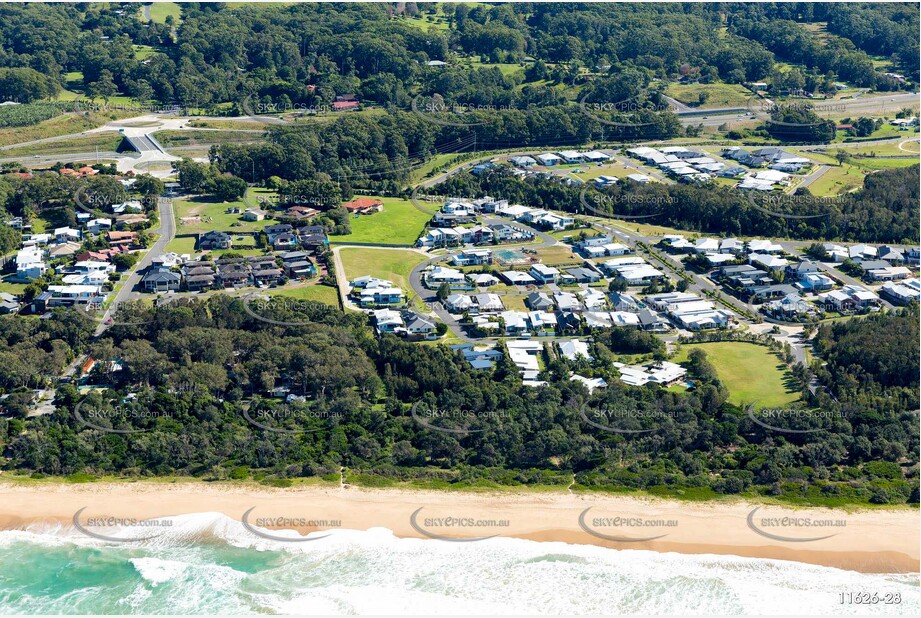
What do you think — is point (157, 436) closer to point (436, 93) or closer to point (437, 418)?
point (437, 418)

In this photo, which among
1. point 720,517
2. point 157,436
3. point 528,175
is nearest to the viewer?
point 720,517

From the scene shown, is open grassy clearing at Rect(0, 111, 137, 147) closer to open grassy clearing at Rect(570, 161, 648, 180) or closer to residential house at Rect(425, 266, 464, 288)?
open grassy clearing at Rect(570, 161, 648, 180)

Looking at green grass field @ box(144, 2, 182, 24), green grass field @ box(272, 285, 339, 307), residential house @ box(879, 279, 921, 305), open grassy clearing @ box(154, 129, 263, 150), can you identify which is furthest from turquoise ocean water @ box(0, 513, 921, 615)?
green grass field @ box(144, 2, 182, 24)

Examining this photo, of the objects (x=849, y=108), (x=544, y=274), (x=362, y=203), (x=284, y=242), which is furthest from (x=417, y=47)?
(x=544, y=274)

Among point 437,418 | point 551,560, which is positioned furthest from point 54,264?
point 551,560

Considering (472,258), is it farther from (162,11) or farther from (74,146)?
(162,11)

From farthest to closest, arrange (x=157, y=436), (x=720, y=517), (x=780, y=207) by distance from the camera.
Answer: (x=780, y=207)
(x=157, y=436)
(x=720, y=517)
